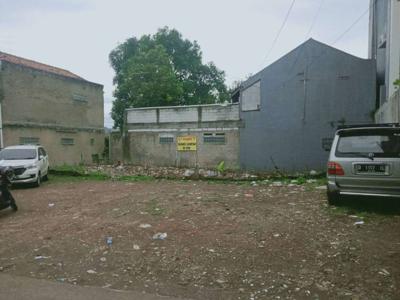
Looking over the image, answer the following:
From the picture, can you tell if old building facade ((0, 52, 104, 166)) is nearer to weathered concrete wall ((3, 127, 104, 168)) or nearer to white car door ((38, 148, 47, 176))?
weathered concrete wall ((3, 127, 104, 168))

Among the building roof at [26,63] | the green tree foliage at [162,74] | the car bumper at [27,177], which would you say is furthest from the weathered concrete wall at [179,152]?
the car bumper at [27,177]

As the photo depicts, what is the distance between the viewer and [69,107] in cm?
2317

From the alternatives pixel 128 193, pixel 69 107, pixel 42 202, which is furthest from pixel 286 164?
pixel 69 107

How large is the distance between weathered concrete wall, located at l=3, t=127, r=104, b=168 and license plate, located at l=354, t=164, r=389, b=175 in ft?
64.2

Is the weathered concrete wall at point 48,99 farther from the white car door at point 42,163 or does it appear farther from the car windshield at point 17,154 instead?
the car windshield at point 17,154

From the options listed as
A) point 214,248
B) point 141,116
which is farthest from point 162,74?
point 214,248

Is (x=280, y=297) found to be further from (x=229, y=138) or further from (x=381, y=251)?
(x=229, y=138)

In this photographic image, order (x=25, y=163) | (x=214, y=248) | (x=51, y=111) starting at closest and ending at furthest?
(x=214, y=248), (x=25, y=163), (x=51, y=111)

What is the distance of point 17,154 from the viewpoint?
1219 centimetres

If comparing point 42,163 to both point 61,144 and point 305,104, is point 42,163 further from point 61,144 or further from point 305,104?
point 305,104

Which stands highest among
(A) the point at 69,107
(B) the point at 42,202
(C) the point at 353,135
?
(A) the point at 69,107

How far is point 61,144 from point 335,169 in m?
20.7

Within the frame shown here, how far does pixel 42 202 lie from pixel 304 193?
752 cm

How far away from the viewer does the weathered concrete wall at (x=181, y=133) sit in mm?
17719
